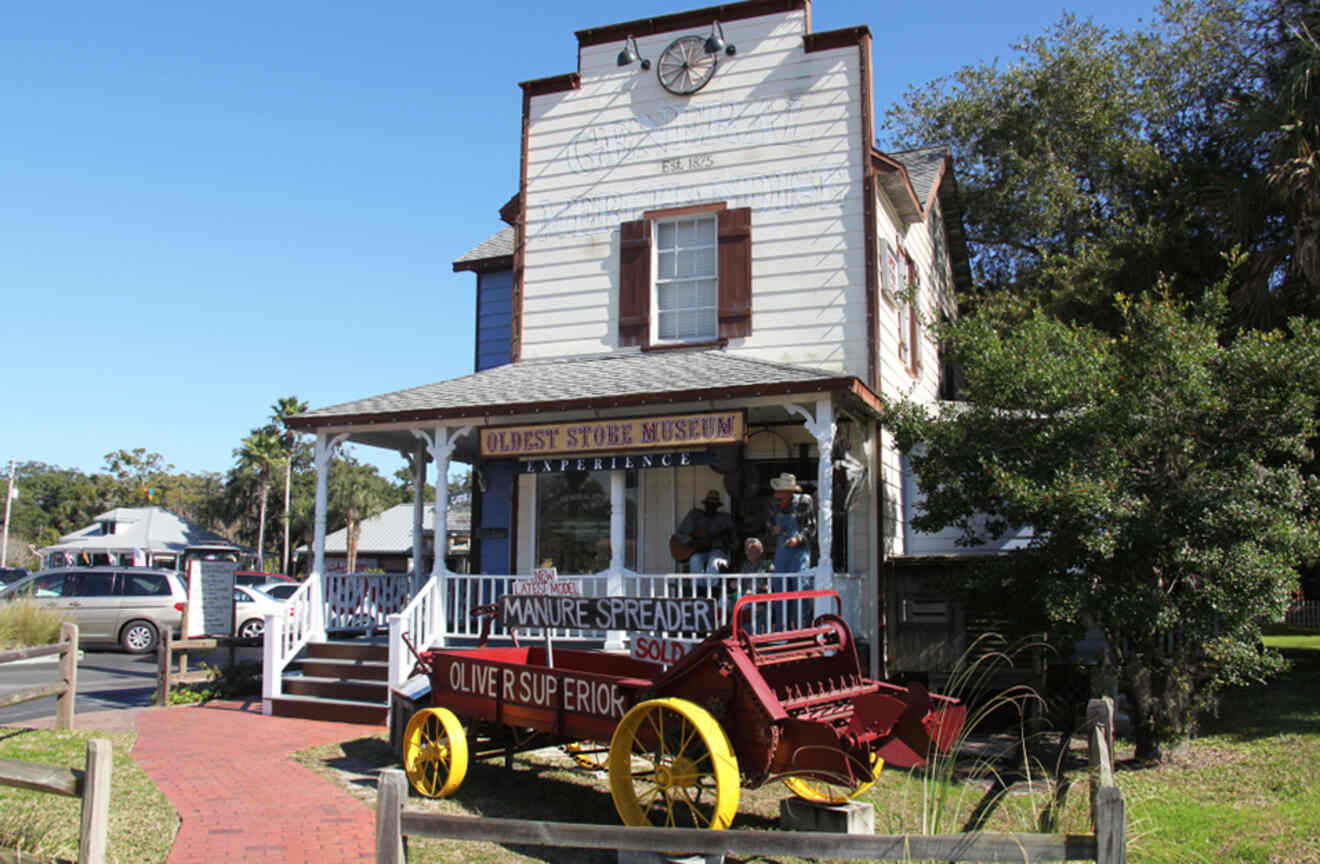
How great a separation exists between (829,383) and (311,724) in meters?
6.45

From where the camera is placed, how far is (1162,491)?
8438mm

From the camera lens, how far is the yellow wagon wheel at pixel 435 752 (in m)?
7.11

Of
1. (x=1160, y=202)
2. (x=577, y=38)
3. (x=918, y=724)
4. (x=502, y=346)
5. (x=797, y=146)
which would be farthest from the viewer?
(x=1160, y=202)

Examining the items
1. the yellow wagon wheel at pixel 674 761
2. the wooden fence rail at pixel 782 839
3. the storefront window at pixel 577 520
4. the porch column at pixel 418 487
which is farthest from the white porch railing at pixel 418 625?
the wooden fence rail at pixel 782 839

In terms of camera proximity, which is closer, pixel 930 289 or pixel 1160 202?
pixel 930 289

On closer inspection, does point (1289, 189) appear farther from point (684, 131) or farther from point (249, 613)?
point (249, 613)

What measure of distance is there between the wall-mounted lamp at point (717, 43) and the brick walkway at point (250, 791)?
9.36 meters

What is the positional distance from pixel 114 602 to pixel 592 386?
11980mm

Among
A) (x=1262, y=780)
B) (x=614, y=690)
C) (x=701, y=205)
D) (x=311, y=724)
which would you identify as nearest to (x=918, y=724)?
(x=614, y=690)

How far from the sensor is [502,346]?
1686cm

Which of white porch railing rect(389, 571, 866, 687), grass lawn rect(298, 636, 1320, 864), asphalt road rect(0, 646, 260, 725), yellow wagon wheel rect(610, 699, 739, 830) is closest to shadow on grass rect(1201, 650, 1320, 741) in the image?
grass lawn rect(298, 636, 1320, 864)

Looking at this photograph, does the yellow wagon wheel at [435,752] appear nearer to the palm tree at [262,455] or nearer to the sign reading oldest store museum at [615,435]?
the sign reading oldest store museum at [615,435]

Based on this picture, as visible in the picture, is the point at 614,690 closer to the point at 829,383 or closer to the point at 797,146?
the point at 829,383

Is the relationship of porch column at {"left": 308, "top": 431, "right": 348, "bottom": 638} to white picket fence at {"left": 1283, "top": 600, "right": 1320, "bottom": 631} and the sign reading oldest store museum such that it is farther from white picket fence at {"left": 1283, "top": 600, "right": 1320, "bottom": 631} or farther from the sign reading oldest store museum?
white picket fence at {"left": 1283, "top": 600, "right": 1320, "bottom": 631}
